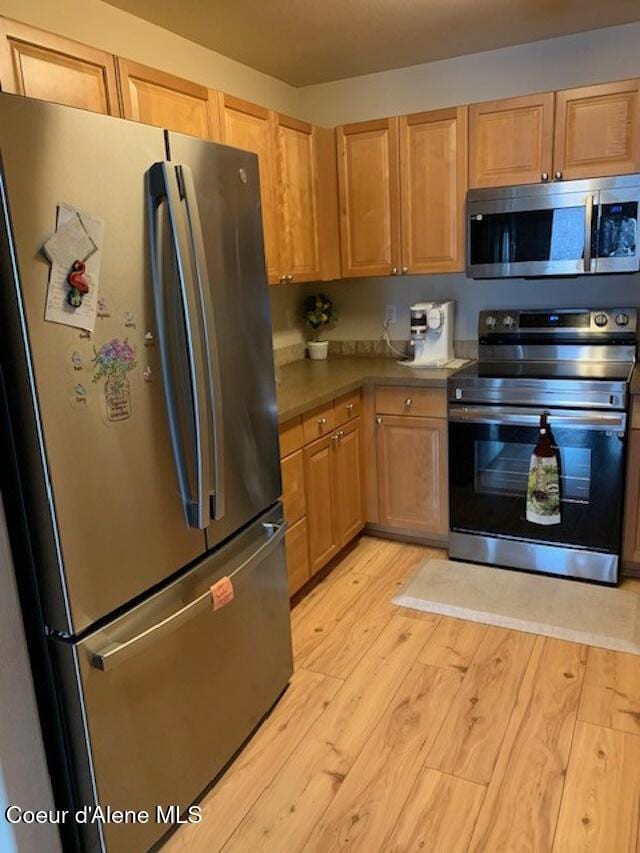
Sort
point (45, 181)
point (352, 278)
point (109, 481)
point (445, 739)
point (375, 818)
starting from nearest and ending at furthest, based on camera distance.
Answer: point (45, 181) → point (109, 481) → point (375, 818) → point (445, 739) → point (352, 278)

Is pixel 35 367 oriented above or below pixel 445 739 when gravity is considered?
above

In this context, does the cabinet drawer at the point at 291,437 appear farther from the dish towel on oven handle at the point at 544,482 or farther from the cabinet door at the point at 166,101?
the cabinet door at the point at 166,101

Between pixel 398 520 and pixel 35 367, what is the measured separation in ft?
7.59

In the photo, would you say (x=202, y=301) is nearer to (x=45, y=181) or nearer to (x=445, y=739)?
(x=45, y=181)

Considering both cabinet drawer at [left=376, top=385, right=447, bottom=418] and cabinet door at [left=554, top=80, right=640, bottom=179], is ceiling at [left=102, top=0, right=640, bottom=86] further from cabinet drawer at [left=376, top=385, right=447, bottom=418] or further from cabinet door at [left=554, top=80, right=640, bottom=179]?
Answer: cabinet drawer at [left=376, top=385, right=447, bottom=418]

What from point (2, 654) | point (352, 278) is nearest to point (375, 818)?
point (2, 654)

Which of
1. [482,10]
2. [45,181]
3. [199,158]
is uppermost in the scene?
[482,10]

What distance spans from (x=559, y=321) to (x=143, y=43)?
Result: 7.28 ft

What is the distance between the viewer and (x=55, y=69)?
1.74 m

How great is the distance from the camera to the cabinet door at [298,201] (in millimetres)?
2893

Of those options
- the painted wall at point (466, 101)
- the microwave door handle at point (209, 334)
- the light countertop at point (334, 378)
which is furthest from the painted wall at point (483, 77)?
the microwave door handle at point (209, 334)

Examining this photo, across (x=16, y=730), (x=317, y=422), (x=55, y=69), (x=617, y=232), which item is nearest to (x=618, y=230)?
(x=617, y=232)

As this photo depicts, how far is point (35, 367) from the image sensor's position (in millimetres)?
1220

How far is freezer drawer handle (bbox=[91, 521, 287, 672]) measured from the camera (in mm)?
1385
